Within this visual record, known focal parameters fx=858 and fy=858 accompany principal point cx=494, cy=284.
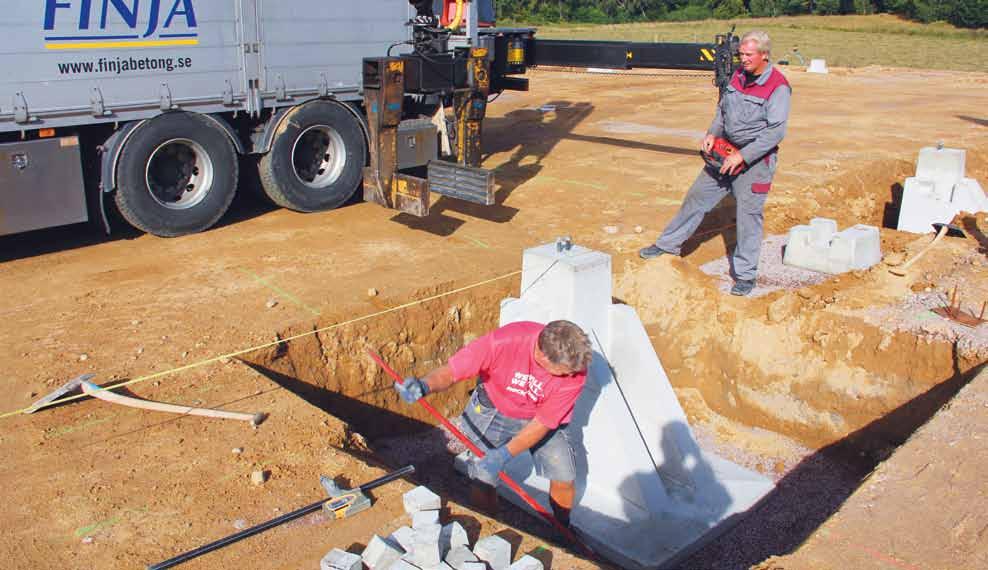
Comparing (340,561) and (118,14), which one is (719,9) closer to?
(118,14)

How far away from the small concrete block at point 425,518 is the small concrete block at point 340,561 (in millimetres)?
353

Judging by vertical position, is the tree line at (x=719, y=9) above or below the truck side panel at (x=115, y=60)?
above

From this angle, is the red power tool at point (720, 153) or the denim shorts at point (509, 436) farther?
the red power tool at point (720, 153)

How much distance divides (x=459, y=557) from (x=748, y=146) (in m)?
4.71

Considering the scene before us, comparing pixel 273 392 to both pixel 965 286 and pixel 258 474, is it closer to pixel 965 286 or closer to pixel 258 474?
pixel 258 474

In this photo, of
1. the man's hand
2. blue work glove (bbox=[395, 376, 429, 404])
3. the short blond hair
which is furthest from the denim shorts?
the short blond hair

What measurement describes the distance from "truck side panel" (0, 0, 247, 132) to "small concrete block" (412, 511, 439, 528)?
18.4ft

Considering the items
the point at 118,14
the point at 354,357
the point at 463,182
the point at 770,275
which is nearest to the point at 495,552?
the point at 354,357

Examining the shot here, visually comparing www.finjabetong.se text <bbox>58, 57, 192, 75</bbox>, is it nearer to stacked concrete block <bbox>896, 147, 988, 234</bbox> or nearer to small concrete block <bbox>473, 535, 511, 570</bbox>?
small concrete block <bbox>473, 535, 511, 570</bbox>

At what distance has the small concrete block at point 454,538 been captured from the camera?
4113mm

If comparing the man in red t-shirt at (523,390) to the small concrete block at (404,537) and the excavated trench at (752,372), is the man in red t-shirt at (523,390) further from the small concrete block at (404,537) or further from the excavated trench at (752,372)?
the excavated trench at (752,372)

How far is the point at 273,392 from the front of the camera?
569cm

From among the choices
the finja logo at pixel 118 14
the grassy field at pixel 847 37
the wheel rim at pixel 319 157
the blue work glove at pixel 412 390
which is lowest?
the blue work glove at pixel 412 390

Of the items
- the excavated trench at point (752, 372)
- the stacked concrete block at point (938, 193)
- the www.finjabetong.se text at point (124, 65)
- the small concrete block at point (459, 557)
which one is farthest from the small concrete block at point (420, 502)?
the stacked concrete block at point (938, 193)
